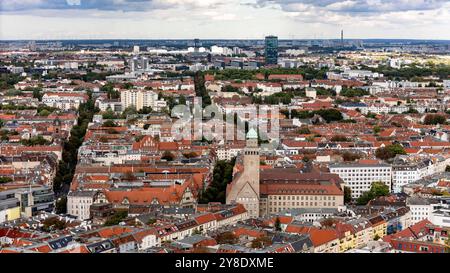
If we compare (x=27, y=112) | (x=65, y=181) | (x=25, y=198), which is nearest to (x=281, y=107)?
(x=27, y=112)

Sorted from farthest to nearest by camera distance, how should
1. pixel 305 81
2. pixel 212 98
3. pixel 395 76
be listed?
pixel 395 76 → pixel 305 81 → pixel 212 98

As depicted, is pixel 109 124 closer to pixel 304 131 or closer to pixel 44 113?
pixel 44 113

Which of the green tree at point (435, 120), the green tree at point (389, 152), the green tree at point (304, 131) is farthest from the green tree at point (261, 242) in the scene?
the green tree at point (435, 120)

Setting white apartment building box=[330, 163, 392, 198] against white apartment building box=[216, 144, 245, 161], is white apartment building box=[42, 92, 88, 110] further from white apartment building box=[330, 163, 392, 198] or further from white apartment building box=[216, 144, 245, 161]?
white apartment building box=[330, 163, 392, 198]

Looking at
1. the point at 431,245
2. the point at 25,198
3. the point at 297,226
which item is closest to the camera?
the point at 431,245

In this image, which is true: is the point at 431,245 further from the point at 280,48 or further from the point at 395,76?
the point at 280,48

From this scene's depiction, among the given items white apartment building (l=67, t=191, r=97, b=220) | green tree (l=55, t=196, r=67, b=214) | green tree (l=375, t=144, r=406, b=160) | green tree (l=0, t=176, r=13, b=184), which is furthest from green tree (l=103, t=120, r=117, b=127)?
white apartment building (l=67, t=191, r=97, b=220)

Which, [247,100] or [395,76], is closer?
[247,100]
